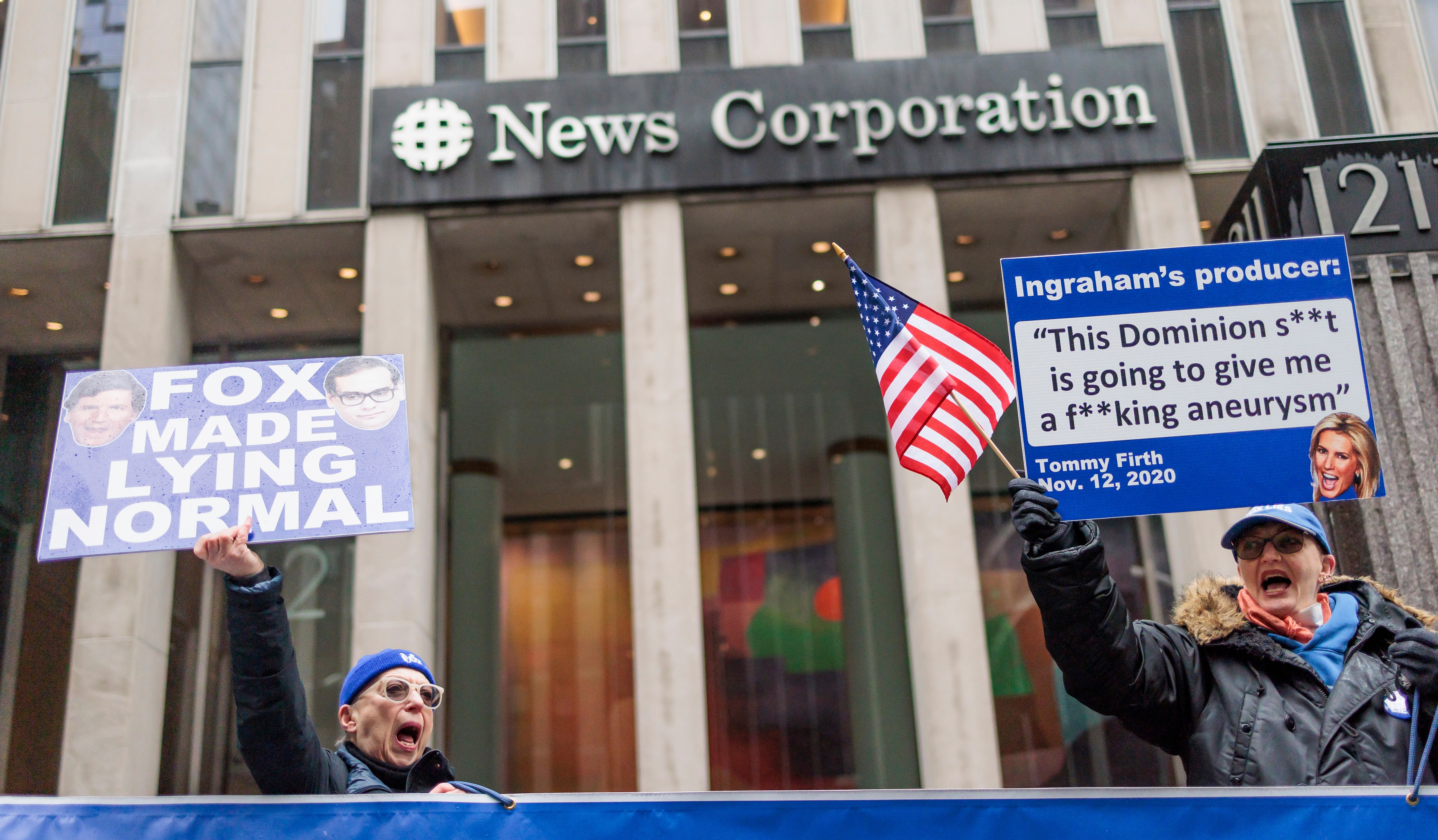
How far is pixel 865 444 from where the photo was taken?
59.2ft

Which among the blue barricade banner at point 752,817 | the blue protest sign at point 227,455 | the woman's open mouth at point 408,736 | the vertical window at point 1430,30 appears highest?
the vertical window at point 1430,30

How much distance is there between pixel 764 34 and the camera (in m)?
16.5

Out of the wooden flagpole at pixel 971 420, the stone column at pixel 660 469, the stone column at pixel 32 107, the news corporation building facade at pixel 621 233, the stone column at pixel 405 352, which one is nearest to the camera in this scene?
the wooden flagpole at pixel 971 420

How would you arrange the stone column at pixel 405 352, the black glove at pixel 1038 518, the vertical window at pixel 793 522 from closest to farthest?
the black glove at pixel 1038 518 → the stone column at pixel 405 352 → the vertical window at pixel 793 522

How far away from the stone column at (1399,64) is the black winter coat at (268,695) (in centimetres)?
1554

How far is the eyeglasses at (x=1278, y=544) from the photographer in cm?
434

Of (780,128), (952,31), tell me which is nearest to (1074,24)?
(952,31)

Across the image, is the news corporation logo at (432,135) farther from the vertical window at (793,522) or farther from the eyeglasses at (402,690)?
the eyeglasses at (402,690)

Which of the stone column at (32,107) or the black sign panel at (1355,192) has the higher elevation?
the stone column at (32,107)

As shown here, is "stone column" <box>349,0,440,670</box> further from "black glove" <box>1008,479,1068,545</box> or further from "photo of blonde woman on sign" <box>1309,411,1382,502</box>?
"black glove" <box>1008,479,1068,545</box>

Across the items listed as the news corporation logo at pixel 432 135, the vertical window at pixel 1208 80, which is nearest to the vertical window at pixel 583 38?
the news corporation logo at pixel 432 135

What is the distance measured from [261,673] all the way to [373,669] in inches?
25.3

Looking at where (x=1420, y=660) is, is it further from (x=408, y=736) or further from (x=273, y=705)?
(x=273, y=705)

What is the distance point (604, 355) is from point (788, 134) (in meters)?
4.37
